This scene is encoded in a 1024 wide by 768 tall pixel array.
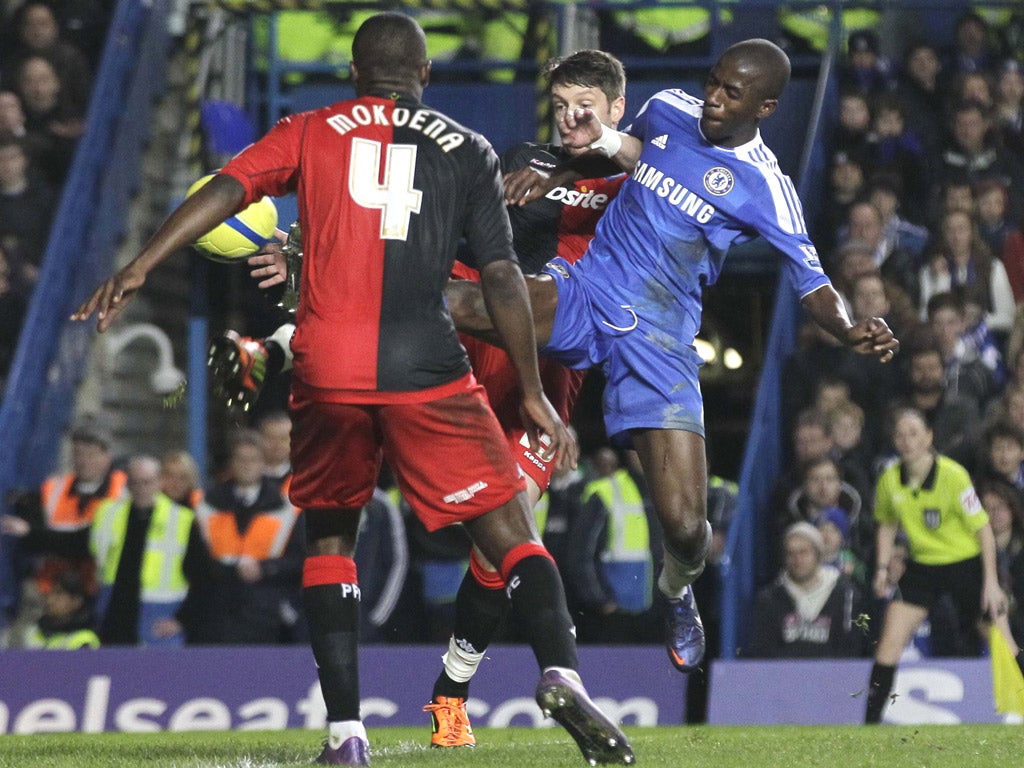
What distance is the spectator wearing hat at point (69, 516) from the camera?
36.3 feet

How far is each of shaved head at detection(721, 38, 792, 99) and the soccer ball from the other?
6.10 ft

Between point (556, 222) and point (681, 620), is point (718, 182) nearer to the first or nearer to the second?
point (556, 222)

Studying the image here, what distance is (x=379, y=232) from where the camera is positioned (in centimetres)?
546

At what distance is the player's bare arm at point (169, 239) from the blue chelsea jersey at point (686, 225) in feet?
6.42

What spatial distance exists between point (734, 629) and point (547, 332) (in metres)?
4.62

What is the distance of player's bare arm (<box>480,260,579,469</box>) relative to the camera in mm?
5465

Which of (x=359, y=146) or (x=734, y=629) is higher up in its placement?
(x=359, y=146)

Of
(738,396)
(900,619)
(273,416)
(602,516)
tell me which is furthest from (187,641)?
(738,396)

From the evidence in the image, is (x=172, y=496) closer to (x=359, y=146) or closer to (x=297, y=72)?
(x=297, y=72)

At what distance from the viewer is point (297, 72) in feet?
46.6

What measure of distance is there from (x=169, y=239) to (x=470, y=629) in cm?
232

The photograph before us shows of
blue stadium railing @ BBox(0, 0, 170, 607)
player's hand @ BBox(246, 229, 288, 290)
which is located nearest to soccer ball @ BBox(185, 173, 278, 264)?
player's hand @ BBox(246, 229, 288, 290)

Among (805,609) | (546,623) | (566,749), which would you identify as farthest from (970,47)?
(546,623)

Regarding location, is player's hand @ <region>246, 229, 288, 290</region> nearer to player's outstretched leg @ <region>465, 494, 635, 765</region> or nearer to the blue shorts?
the blue shorts
